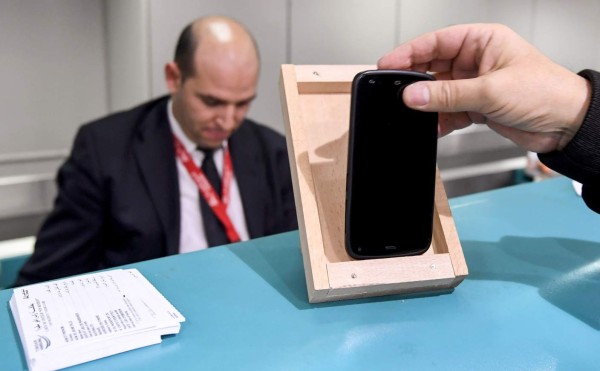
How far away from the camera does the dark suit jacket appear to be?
142 centimetres

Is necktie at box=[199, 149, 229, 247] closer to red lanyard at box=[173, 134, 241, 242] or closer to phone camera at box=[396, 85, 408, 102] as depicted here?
red lanyard at box=[173, 134, 241, 242]

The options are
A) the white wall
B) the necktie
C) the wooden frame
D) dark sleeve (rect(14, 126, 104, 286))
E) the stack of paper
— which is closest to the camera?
the stack of paper

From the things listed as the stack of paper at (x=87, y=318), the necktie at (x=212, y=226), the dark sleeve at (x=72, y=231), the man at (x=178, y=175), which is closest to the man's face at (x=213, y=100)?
the man at (x=178, y=175)

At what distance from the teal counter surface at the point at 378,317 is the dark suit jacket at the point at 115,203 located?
825 millimetres

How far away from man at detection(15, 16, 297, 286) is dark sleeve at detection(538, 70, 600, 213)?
1.02m

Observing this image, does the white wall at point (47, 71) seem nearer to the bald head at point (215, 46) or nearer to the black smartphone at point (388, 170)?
the bald head at point (215, 46)

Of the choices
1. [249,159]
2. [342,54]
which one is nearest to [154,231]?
[249,159]

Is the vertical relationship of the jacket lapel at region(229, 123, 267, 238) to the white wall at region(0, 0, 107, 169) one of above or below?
below

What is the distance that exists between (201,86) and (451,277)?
121 cm

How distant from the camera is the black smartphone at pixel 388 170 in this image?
0.54 metres

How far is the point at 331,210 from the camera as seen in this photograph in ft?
1.88

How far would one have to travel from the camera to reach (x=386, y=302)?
543 millimetres

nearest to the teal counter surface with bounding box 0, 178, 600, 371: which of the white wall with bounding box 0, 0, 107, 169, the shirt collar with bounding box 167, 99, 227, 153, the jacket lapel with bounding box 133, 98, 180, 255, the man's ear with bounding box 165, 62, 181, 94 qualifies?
the jacket lapel with bounding box 133, 98, 180, 255

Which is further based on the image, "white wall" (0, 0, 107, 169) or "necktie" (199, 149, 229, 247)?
"white wall" (0, 0, 107, 169)
